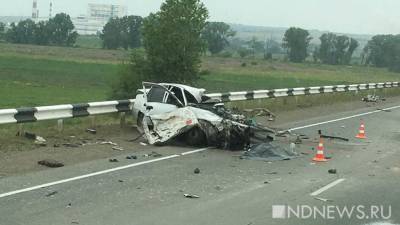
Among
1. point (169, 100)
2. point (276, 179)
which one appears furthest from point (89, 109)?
point (276, 179)

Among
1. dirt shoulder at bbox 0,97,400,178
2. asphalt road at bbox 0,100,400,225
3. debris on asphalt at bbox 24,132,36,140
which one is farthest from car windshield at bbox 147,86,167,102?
debris on asphalt at bbox 24,132,36,140

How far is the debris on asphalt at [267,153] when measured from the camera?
42.3ft

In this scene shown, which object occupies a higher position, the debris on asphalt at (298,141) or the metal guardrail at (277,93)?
the metal guardrail at (277,93)

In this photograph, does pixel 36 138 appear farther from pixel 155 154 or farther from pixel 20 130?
pixel 155 154

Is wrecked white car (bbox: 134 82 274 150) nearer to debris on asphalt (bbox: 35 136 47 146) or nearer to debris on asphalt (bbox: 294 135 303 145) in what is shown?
debris on asphalt (bbox: 294 135 303 145)

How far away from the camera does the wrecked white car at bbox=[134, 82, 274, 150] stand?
45.8ft

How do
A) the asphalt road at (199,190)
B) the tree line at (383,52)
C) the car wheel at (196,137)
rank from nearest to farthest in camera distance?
the asphalt road at (199,190) < the car wheel at (196,137) < the tree line at (383,52)

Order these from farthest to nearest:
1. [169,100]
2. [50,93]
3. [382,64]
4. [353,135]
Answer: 1. [382,64]
2. [50,93]
3. [353,135]
4. [169,100]

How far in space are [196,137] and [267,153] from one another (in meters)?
1.82

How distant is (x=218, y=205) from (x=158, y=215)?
99cm

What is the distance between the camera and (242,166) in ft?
38.5

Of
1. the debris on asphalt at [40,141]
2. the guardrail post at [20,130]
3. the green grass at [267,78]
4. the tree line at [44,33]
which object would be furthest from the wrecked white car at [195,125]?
the tree line at [44,33]

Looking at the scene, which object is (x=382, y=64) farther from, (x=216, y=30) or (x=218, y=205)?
(x=218, y=205)

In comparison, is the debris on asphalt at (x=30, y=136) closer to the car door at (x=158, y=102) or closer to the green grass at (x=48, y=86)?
the car door at (x=158, y=102)
